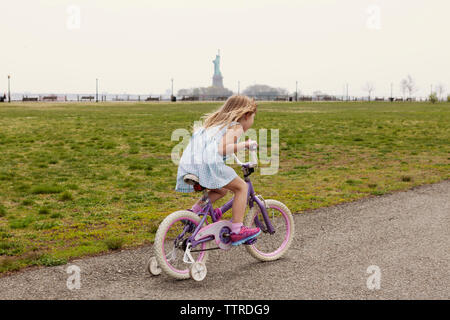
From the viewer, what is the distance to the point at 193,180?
4590mm

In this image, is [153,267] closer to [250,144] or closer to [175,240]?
[175,240]

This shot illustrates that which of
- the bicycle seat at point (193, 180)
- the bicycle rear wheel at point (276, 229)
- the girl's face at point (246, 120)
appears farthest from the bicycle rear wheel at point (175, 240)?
the girl's face at point (246, 120)

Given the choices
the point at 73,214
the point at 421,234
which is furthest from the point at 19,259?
the point at 421,234

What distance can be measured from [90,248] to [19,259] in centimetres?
76

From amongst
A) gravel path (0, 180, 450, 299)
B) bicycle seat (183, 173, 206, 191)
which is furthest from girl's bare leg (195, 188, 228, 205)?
gravel path (0, 180, 450, 299)

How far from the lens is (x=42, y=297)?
4230mm

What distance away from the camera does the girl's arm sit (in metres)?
4.54

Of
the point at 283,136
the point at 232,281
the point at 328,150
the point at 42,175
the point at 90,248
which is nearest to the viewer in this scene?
the point at 232,281

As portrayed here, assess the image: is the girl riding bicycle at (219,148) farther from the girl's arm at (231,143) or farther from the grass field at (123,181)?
the grass field at (123,181)

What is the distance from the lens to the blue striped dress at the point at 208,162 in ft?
15.0

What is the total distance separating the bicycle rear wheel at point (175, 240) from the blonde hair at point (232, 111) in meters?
0.89

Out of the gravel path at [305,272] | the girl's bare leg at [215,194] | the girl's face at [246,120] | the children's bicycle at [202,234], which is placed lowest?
the gravel path at [305,272]

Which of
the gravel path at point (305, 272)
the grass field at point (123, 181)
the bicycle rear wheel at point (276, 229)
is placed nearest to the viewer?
the gravel path at point (305, 272)
